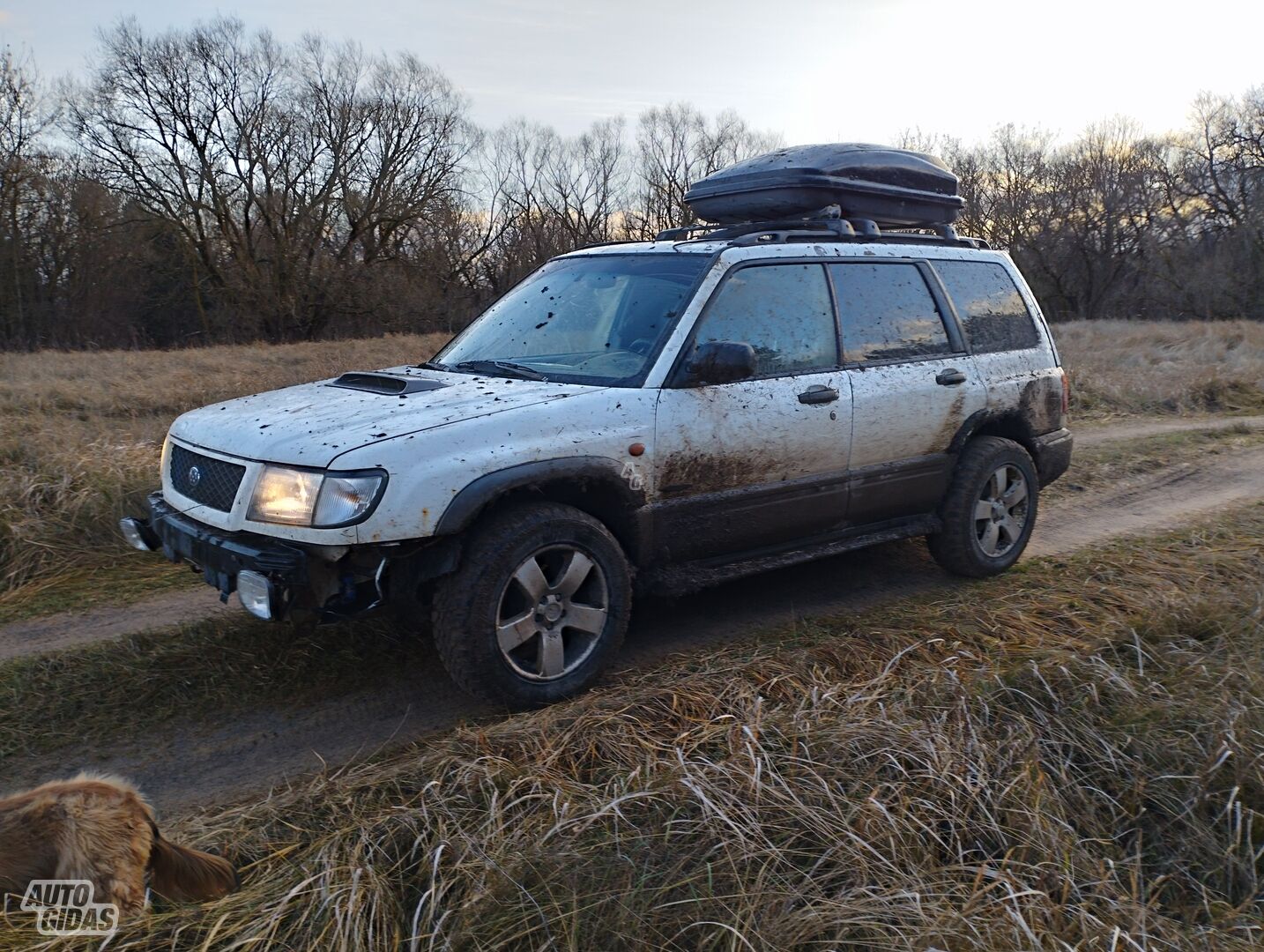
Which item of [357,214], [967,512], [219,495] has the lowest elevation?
[967,512]

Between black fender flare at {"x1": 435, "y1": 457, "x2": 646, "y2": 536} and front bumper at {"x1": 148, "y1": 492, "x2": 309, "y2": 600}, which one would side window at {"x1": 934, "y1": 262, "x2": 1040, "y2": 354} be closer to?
black fender flare at {"x1": 435, "y1": 457, "x2": 646, "y2": 536}

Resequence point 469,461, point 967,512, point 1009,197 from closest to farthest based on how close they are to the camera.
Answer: point 469,461
point 967,512
point 1009,197

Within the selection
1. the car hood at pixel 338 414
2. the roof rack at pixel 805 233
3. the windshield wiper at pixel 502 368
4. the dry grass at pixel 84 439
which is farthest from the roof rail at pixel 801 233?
the dry grass at pixel 84 439

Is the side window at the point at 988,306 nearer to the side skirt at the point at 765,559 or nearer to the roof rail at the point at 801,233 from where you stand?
the roof rail at the point at 801,233

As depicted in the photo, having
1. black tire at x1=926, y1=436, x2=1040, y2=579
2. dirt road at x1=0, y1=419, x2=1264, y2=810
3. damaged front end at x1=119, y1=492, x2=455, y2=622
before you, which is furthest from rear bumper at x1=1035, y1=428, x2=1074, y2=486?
damaged front end at x1=119, y1=492, x2=455, y2=622

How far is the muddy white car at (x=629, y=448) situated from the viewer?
145 inches

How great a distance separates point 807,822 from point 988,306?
3999mm

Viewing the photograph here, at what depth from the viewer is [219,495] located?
153 inches

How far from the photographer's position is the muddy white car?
12.1 feet

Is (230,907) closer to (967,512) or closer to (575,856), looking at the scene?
(575,856)

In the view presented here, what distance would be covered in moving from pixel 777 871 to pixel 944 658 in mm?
1939

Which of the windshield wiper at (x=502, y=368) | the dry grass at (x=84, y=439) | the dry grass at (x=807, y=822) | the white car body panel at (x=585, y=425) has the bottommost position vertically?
the dry grass at (x=807, y=822)

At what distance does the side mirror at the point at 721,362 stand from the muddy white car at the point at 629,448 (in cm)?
1

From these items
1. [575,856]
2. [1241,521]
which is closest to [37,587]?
[575,856]
